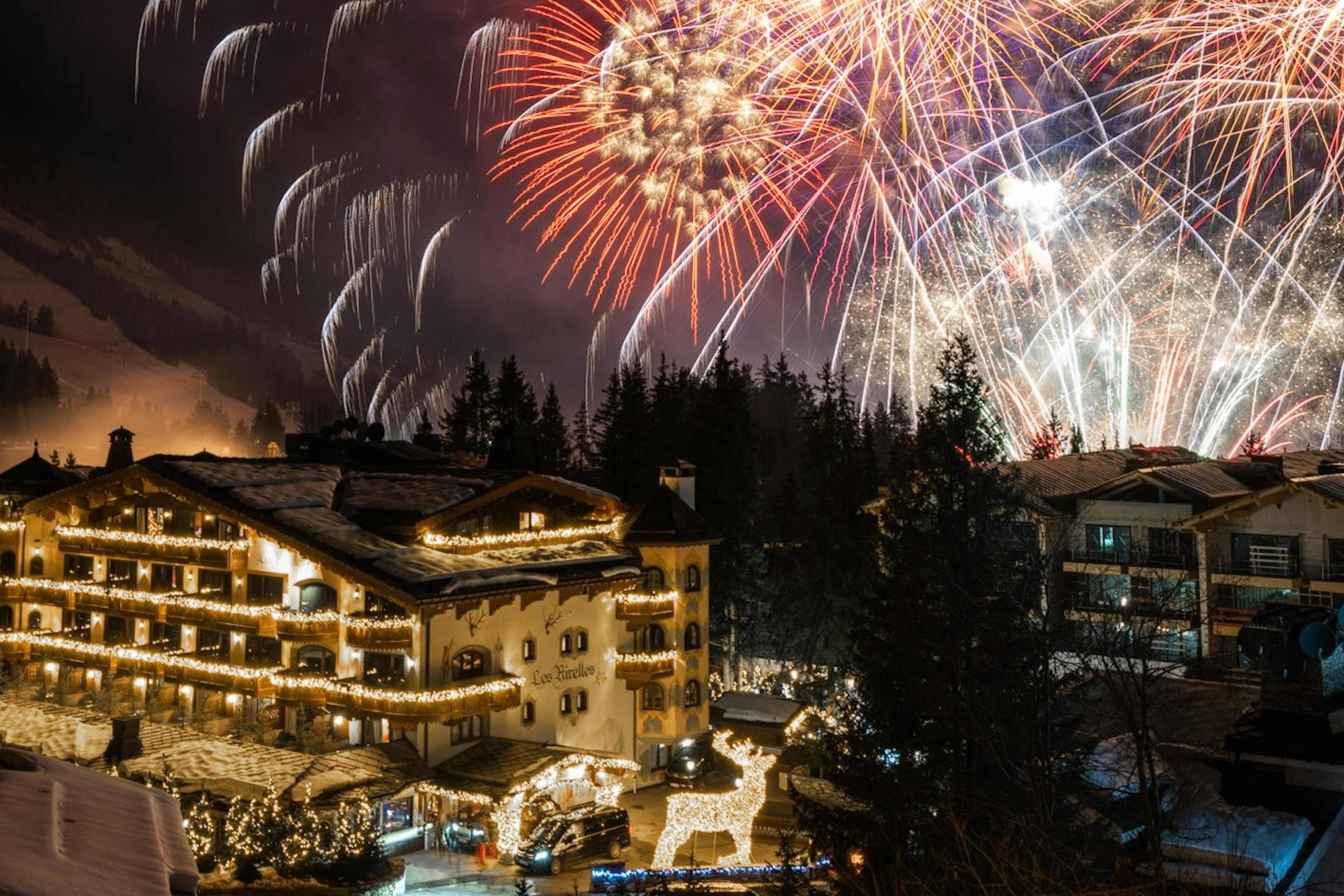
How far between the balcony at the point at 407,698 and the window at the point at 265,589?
10.5 feet

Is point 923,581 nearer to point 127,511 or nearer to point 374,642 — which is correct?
point 374,642

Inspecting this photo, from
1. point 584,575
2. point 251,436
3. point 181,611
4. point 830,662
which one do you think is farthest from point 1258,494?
point 251,436

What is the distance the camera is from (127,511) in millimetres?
46156

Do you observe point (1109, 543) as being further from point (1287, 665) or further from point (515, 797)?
point (515, 797)

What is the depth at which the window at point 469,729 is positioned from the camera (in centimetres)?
3875

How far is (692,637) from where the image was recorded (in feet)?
158

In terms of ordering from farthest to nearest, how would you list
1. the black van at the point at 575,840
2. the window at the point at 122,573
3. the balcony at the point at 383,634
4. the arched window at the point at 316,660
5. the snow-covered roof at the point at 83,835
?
the window at the point at 122,573 → the arched window at the point at 316,660 → the balcony at the point at 383,634 → the black van at the point at 575,840 → the snow-covered roof at the point at 83,835

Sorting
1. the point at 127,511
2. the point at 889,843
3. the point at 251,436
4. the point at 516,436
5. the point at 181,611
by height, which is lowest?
the point at 889,843

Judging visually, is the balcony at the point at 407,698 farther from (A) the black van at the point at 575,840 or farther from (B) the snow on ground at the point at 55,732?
(B) the snow on ground at the point at 55,732

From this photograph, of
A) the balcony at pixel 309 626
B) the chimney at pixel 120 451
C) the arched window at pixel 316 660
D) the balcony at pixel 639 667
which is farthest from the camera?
the chimney at pixel 120 451

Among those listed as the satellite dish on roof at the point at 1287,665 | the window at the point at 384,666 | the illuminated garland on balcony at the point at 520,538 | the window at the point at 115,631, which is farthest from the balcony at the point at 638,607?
the satellite dish on roof at the point at 1287,665

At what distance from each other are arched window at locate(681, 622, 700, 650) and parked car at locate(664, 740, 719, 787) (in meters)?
3.88

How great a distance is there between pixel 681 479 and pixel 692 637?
22.5 feet

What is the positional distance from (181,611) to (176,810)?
3783cm
